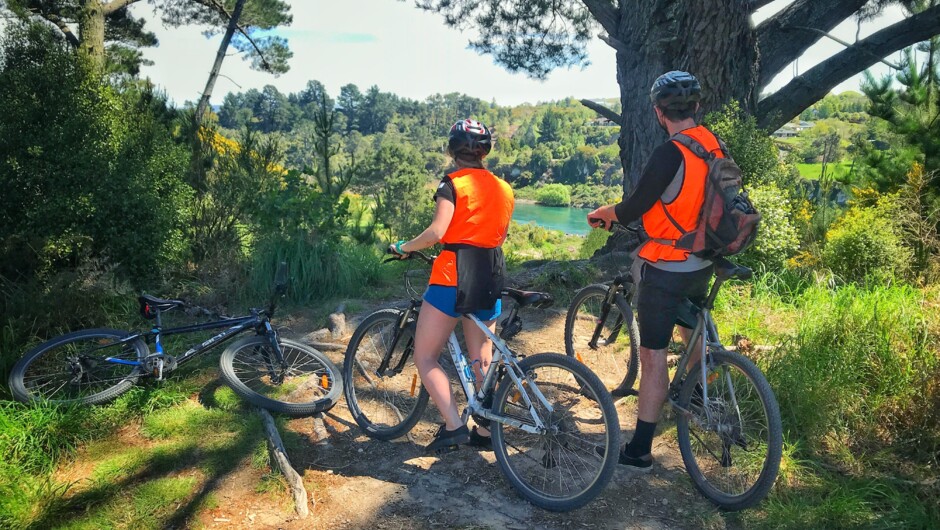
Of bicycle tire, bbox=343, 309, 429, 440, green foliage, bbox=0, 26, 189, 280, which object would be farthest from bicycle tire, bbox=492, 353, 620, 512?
green foliage, bbox=0, 26, 189, 280

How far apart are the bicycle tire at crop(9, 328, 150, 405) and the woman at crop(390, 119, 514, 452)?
87.7 inches

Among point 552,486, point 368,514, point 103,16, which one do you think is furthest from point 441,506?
point 103,16

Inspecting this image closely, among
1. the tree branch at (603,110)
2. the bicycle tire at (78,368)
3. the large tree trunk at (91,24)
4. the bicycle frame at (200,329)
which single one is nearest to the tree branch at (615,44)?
the tree branch at (603,110)

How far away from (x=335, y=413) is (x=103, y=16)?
14068 mm

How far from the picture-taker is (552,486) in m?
3.33

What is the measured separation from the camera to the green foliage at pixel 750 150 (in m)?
7.04

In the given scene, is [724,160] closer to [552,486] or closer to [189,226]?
[552,486]

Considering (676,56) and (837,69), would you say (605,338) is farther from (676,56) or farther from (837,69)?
(837,69)

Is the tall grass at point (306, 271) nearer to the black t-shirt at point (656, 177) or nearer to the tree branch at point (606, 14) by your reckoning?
the black t-shirt at point (656, 177)

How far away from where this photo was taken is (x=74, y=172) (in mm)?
6156

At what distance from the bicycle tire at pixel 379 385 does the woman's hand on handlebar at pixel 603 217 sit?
1330 mm

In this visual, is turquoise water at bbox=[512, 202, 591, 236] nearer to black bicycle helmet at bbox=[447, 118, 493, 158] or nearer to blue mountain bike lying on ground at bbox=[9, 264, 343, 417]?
blue mountain bike lying on ground at bbox=[9, 264, 343, 417]

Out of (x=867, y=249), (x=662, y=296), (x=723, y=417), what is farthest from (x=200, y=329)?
(x=867, y=249)

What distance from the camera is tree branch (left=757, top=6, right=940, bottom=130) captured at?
8.40 metres
